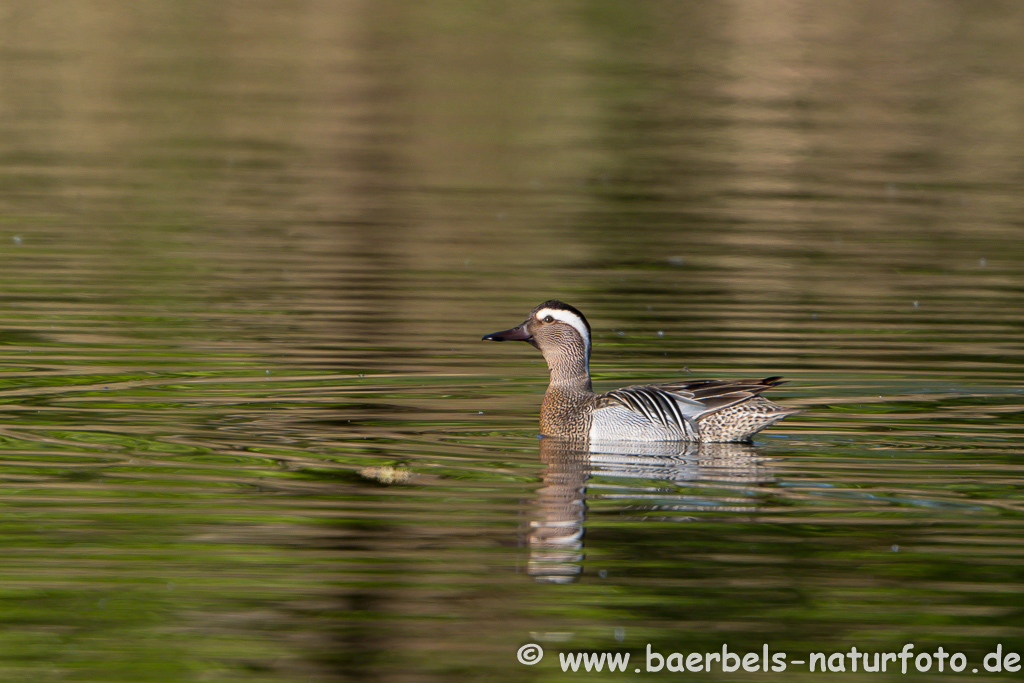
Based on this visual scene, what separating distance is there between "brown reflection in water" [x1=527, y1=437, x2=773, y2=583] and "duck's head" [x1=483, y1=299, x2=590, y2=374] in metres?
0.73

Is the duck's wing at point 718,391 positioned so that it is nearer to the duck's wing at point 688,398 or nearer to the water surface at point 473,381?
the duck's wing at point 688,398

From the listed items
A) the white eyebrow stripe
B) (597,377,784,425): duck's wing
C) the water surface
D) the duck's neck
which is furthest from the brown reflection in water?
the white eyebrow stripe

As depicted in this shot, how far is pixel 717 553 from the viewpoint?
847cm

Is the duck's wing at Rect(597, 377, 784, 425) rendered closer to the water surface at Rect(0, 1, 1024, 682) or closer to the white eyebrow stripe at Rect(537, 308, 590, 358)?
the water surface at Rect(0, 1, 1024, 682)

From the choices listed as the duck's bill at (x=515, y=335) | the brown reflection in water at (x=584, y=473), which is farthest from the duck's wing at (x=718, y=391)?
the duck's bill at (x=515, y=335)

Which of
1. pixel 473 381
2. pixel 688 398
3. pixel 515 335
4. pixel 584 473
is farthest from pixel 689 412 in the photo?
pixel 473 381

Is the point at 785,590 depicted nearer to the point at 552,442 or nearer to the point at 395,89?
the point at 552,442

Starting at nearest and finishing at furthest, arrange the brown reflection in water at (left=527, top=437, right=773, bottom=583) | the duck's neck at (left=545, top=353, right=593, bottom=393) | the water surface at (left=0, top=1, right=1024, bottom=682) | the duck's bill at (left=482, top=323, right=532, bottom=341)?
1. the water surface at (left=0, top=1, right=1024, bottom=682)
2. the brown reflection in water at (left=527, top=437, right=773, bottom=583)
3. the duck's neck at (left=545, top=353, right=593, bottom=393)
4. the duck's bill at (left=482, top=323, right=532, bottom=341)

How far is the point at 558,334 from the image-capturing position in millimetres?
11719

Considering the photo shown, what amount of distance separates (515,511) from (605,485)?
2.98 feet

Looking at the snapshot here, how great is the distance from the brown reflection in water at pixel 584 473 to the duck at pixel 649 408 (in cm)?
8

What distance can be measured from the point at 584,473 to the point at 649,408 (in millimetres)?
815

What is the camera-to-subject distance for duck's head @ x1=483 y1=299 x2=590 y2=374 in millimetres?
11641

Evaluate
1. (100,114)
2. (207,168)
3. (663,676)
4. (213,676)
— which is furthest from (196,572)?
(100,114)
